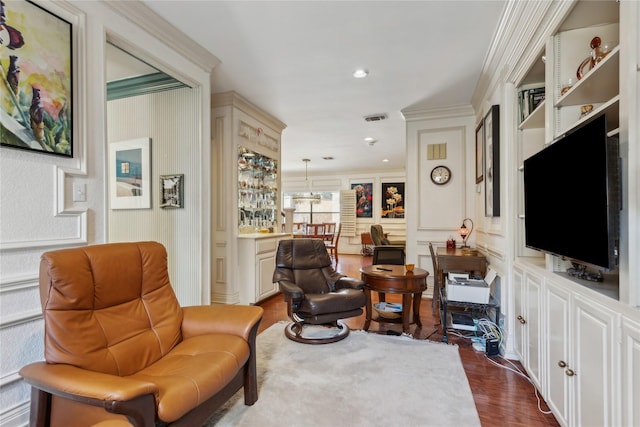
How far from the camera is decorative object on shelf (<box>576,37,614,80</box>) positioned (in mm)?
1583

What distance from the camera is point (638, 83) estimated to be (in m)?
1.14

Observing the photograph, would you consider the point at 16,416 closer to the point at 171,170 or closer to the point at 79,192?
the point at 79,192

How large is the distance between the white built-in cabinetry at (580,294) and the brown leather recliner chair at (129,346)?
5.52 ft

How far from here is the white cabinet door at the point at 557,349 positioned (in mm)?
1583

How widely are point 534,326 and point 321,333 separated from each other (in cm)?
185

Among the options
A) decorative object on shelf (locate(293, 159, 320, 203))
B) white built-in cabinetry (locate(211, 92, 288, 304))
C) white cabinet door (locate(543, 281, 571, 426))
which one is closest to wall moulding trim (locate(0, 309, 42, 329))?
white built-in cabinetry (locate(211, 92, 288, 304))

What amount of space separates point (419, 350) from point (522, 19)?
2702mm

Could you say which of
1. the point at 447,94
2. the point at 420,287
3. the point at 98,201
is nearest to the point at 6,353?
the point at 98,201

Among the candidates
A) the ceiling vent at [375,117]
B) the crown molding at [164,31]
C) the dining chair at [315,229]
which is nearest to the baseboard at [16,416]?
the crown molding at [164,31]

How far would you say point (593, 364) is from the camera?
4.36 ft

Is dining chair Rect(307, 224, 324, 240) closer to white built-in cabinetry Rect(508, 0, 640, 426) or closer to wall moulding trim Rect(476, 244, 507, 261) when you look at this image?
wall moulding trim Rect(476, 244, 507, 261)

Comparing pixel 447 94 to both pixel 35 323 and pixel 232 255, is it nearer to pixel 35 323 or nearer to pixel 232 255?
pixel 232 255

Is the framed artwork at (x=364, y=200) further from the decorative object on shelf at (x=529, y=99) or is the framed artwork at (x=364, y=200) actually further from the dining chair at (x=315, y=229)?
the decorative object on shelf at (x=529, y=99)

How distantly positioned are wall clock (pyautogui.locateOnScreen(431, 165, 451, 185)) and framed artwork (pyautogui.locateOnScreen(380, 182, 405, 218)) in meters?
4.96
